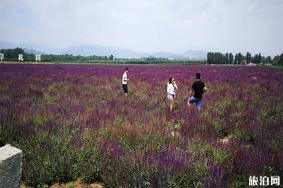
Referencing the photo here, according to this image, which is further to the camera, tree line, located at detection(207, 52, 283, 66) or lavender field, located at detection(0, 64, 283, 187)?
tree line, located at detection(207, 52, 283, 66)

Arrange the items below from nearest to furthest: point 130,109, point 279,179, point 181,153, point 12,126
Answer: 1. point 279,179
2. point 181,153
3. point 12,126
4. point 130,109

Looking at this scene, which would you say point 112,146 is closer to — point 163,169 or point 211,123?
point 163,169

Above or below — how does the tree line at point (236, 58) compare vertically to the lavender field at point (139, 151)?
above

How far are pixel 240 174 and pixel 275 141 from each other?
61.1 inches

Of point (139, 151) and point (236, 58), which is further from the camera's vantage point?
point (236, 58)

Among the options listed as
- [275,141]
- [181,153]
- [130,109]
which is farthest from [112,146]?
[130,109]

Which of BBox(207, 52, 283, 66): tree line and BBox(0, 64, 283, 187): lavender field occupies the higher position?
BBox(207, 52, 283, 66): tree line

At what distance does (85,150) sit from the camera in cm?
441

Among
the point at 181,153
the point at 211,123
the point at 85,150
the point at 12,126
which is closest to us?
the point at 181,153

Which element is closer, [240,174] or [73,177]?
[240,174]

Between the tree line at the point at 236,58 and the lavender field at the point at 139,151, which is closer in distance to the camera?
the lavender field at the point at 139,151

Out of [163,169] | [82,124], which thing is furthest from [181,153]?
[82,124]

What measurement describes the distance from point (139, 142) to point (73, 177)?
1.43 m

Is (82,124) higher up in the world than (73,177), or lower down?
higher up
